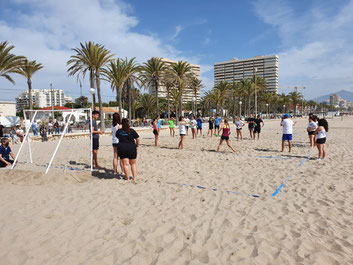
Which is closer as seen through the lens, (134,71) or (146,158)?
(146,158)

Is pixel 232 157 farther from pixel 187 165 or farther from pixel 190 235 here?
pixel 190 235

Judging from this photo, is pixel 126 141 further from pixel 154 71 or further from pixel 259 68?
pixel 259 68

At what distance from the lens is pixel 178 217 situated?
3471 millimetres

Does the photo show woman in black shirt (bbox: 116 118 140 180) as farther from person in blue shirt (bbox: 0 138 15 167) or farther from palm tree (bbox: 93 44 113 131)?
palm tree (bbox: 93 44 113 131)

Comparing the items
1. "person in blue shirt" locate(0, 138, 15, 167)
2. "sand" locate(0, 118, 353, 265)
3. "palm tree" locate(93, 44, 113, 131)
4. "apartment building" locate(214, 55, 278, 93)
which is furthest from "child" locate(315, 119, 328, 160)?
"apartment building" locate(214, 55, 278, 93)

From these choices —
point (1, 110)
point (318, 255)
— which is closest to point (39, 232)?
point (318, 255)

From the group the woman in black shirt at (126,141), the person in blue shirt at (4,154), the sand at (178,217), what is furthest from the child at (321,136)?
the person in blue shirt at (4,154)

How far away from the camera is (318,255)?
248cm

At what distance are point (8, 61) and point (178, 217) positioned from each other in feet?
65.4

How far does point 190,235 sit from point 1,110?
51143 millimetres

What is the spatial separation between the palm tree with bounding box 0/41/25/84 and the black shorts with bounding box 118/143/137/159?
56.4 feet

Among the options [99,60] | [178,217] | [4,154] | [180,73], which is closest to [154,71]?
[180,73]

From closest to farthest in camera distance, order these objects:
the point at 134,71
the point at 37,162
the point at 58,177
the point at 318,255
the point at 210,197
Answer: the point at 318,255 < the point at 210,197 < the point at 58,177 < the point at 37,162 < the point at 134,71

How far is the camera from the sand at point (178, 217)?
8.40 ft
